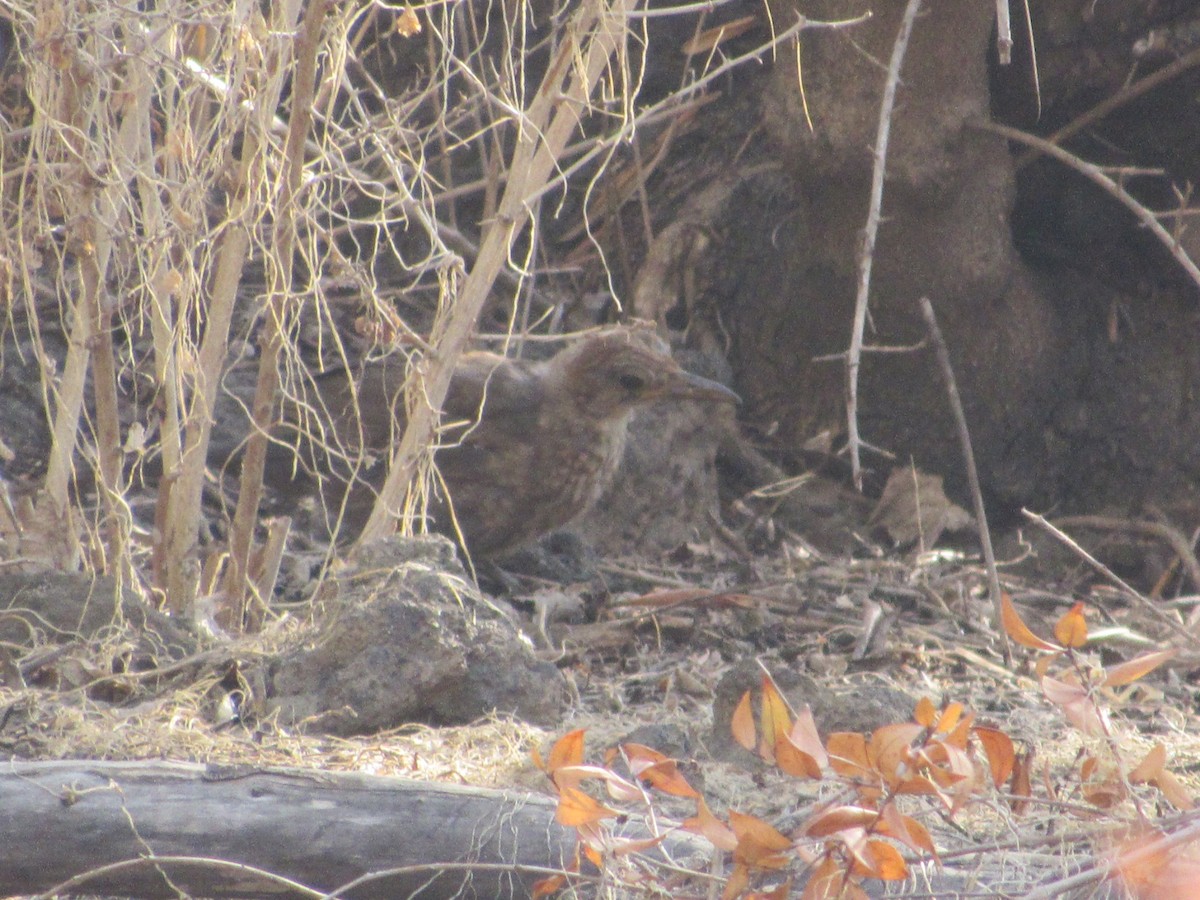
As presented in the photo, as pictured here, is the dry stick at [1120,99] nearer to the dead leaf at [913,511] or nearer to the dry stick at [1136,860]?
the dead leaf at [913,511]

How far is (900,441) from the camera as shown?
6426mm

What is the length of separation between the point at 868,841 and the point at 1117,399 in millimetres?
4845

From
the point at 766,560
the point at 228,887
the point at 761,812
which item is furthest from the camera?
the point at 766,560

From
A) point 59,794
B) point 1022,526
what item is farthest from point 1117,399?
point 59,794

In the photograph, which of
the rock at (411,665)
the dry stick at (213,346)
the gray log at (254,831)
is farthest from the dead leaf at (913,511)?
the gray log at (254,831)

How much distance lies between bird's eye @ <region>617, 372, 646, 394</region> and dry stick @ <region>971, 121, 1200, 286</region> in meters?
1.54

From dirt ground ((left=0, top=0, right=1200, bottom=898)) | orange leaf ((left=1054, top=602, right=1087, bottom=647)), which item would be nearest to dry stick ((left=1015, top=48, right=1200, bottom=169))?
dirt ground ((left=0, top=0, right=1200, bottom=898))

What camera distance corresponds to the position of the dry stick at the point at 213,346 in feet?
11.5

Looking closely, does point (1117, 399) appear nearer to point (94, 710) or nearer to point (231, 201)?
point (231, 201)

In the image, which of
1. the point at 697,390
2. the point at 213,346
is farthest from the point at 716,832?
the point at 697,390

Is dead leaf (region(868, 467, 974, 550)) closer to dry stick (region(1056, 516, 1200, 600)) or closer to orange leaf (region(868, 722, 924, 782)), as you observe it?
dry stick (region(1056, 516, 1200, 600))

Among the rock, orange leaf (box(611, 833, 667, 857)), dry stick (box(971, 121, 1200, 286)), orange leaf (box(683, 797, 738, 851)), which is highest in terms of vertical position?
dry stick (box(971, 121, 1200, 286))

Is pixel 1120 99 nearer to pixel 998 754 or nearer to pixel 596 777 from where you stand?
pixel 998 754

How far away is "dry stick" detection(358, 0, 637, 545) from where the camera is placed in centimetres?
374
